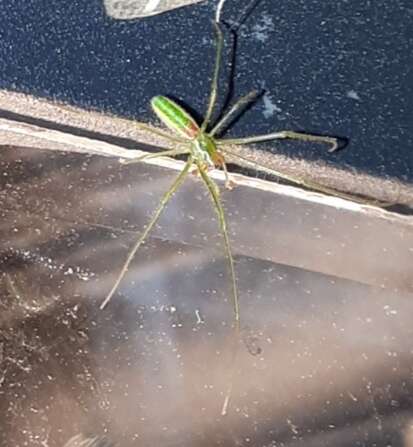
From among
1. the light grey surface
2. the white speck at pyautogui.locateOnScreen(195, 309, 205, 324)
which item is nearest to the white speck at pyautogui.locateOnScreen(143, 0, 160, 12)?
the light grey surface

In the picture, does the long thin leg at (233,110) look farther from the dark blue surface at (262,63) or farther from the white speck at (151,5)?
the white speck at (151,5)

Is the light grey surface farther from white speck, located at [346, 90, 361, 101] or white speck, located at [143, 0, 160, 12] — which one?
white speck, located at [346, 90, 361, 101]

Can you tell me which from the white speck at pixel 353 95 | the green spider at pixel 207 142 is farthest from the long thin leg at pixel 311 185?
the white speck at pixel 353 95

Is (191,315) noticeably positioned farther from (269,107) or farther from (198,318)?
(269,107)

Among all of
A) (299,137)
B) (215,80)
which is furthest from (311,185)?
(215,80)

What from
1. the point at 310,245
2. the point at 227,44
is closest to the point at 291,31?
the point at 227,44
